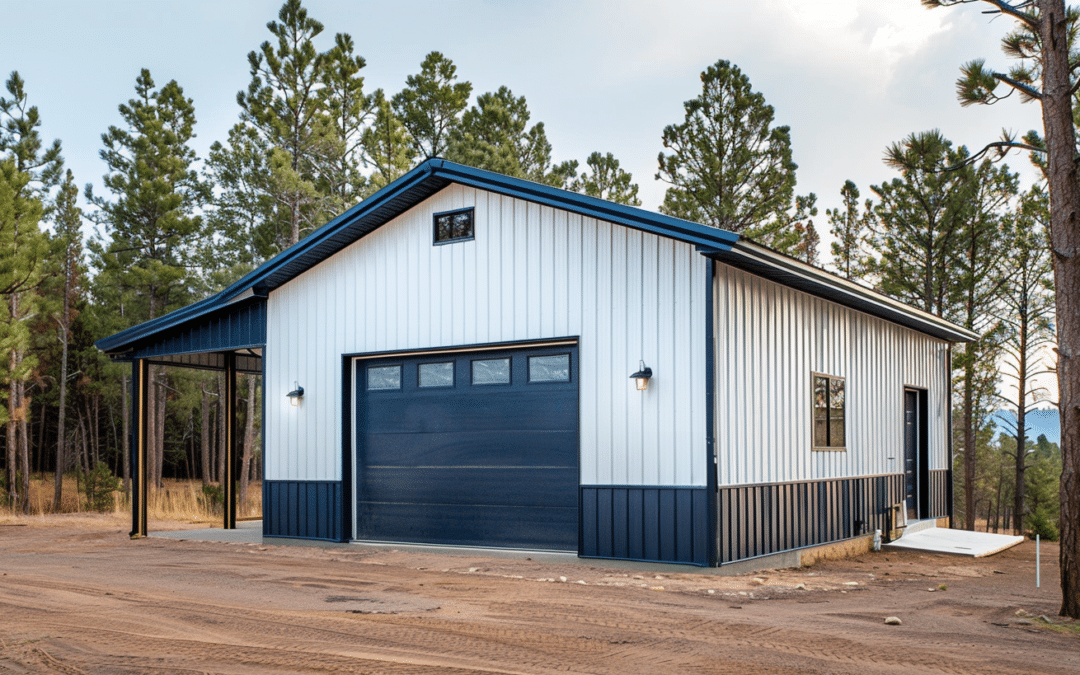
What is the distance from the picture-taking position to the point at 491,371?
11961mm

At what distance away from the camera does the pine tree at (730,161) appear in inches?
956

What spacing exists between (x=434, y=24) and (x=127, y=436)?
1759 centimetres

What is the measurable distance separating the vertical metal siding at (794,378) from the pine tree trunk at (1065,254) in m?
3.30

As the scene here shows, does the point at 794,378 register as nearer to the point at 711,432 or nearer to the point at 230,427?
the point at 711,432

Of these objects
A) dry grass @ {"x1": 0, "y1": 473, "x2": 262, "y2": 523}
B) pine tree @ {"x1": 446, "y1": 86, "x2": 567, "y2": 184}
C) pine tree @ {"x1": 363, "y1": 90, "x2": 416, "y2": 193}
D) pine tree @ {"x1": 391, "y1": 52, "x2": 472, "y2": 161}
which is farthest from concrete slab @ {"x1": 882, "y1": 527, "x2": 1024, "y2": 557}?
pine tree @ {"x1": 391, "y1": 52, "x2": 472, "y2": 161}

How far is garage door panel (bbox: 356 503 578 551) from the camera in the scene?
443 inches

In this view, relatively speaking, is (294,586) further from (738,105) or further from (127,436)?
(127,436)

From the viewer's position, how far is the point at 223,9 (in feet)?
88.5

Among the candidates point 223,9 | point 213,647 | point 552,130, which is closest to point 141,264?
point 223,9

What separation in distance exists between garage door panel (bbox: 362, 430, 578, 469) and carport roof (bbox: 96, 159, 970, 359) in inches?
104

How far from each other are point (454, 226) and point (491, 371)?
6.43 feet

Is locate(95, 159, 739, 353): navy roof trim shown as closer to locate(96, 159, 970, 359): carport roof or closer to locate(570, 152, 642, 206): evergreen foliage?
locate(96, 159, 970, 359): carport roof

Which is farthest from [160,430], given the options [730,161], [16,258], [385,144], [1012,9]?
[1012,9]

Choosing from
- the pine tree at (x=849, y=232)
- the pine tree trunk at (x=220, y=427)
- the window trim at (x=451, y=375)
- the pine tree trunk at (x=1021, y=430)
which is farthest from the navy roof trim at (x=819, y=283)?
the pine tree trunk at (x=220, y=427)
